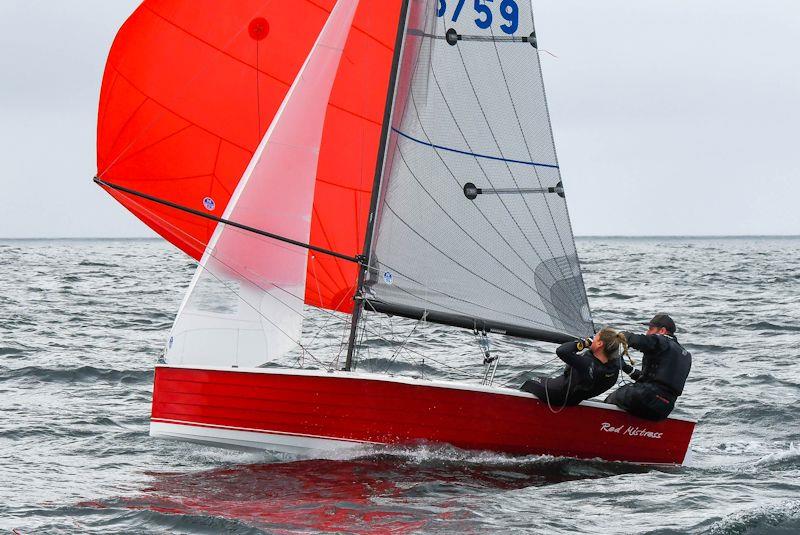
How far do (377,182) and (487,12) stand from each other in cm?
182

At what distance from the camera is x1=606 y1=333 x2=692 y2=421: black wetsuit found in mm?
9750

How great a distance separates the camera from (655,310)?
24.1 m

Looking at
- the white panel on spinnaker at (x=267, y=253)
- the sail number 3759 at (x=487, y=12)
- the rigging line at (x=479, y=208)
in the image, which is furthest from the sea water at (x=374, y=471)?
the sail number 3759 at (x=487, y=12)

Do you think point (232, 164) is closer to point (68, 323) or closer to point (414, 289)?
point (414, 289)

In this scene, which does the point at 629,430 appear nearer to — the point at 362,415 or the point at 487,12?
the point at 362,415

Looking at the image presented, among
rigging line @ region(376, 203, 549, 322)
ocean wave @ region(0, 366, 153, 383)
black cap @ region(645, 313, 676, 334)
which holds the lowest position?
ocean wave @ region(0, 366, 153, 383)

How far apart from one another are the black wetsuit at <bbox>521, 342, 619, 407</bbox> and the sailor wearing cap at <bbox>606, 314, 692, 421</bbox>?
11.8 inches

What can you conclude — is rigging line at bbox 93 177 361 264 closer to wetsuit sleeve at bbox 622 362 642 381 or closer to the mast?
the mast

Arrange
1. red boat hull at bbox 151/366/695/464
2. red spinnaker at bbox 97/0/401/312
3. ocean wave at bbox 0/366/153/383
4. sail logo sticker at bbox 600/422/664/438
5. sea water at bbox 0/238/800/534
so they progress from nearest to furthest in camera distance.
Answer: sea water at bbox 0/238/800/534
red boat hull at bbox 151/366/695/464
sail logo sticker at bbox 600/422/664/438
red spinnaker at bbox 97/0/401/312
ocean wave at bbox 0/366/153/383

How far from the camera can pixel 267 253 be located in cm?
999

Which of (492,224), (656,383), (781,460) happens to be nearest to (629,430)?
(656,383)

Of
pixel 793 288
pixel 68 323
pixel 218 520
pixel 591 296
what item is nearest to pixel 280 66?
pixel 218 520

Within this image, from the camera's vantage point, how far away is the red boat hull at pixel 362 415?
30.7 feet

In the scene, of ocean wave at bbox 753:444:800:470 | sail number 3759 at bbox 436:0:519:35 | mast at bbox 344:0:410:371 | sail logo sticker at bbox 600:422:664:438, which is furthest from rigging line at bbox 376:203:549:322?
ocean wave at bbox 753:444:800:470
